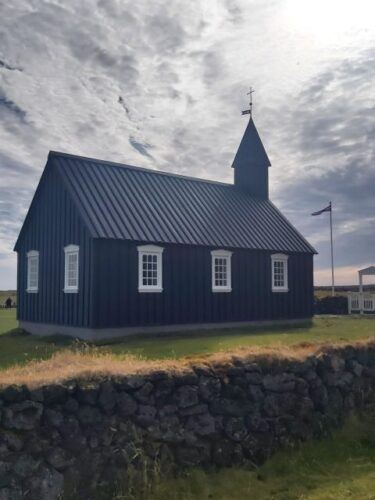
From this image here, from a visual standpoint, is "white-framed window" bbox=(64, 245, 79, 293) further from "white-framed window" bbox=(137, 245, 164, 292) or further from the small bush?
the small bush

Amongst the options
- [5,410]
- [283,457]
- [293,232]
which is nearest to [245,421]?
[283,457]

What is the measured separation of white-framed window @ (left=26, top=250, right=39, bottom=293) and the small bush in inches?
786

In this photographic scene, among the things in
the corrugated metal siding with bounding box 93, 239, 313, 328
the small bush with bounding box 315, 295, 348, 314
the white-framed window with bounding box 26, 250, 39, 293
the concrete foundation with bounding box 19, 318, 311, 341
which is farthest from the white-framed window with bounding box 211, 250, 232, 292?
the small bush with bounding box 315, 295, 348, 314

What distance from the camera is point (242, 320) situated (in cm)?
2414

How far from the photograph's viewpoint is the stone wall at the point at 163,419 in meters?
8.05

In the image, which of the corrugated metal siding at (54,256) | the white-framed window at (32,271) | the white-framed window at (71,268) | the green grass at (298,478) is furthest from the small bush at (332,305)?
the green grass at (298,478)

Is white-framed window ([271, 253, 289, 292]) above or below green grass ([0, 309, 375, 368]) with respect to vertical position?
above

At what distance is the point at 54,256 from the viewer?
22.2 m

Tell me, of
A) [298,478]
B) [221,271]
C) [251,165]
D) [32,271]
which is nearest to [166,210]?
[221,271]

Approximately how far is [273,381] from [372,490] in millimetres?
2730

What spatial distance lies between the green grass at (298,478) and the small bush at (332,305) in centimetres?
2495

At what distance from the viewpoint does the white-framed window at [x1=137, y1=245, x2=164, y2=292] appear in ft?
67.6

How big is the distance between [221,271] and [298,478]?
1438 cm

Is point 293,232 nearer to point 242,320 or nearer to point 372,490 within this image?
point 242,320
